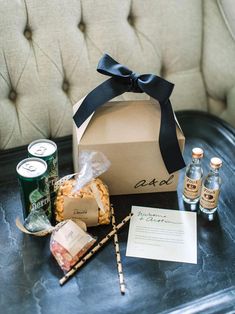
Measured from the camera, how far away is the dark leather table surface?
0.78 m

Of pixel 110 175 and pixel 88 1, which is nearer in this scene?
pixel 110 175

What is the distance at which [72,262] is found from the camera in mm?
837

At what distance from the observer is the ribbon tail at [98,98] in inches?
36.6

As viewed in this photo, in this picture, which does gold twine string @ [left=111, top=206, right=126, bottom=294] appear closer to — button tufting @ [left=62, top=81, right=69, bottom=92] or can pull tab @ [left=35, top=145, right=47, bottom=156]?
can pull tab @ [left=35, top=145, right=47, bottom=156]

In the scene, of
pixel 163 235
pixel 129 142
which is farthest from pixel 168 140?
pixel 163 235

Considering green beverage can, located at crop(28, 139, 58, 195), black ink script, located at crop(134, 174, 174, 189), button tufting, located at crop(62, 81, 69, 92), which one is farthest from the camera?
button tufting, located at crop(62, 81, 69, 92)

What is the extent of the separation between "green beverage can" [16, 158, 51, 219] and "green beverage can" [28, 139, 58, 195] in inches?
0.9

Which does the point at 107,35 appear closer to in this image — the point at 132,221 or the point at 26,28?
the point at 26,28

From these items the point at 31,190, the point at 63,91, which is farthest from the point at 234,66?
the point at 31,190

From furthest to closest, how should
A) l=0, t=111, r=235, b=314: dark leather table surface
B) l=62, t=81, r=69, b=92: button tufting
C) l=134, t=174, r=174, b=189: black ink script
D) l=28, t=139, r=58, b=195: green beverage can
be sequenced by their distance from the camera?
l=62, t=81, r=69, b=92: button tufting < l=134, t=174, r=174, b=189: black ink script < l=28, t=139, r=58, b=195: green beverage can < l=0, t=111, r=235, b=314: dark leather table surface

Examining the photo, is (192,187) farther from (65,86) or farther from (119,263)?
(65,86)

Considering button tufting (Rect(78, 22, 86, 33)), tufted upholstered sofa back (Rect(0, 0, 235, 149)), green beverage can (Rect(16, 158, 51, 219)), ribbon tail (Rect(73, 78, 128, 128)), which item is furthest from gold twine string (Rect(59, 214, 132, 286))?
button tufting (Rect(78, 22, 86, 33))

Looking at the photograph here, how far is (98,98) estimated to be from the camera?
3.06 feet

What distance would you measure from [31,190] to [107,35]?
1.57 feet
